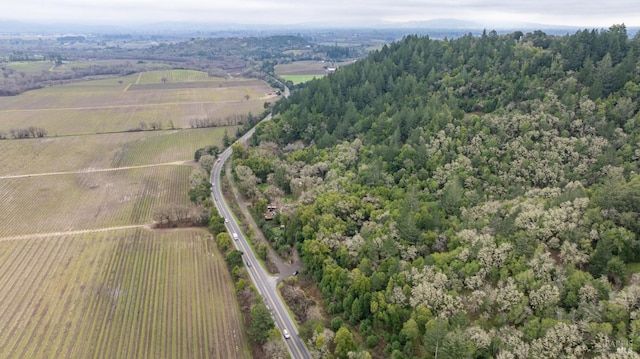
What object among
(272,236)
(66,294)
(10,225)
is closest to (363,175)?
(272,236)

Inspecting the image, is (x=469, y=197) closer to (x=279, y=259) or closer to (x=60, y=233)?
(x=279, y=259)

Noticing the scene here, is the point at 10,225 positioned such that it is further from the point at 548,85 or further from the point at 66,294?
the point at 548,85

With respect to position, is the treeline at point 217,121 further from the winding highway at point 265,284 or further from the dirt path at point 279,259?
the dirt path at point 279,259

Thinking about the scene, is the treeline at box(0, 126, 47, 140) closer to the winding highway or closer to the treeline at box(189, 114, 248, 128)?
the treeline at box(189, 114, 248, 128)

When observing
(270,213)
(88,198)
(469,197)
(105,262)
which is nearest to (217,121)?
(88,198)

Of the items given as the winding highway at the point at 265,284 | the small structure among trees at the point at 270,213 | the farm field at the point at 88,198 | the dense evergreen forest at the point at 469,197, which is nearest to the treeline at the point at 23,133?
the farm field at the point at 88,198

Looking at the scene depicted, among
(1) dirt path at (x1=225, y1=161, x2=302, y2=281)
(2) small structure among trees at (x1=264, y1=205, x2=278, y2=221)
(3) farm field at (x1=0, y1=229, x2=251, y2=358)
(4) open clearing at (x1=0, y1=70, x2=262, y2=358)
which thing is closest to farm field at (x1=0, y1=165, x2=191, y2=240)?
(4) open clearing at (x1=0, y1=70, x2=262, y2=358)
